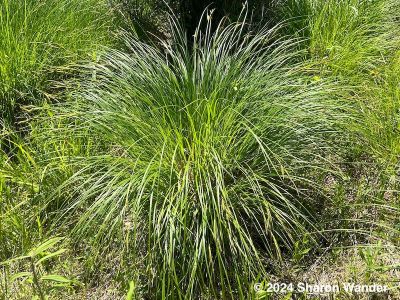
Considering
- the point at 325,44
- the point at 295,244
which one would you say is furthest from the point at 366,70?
the point at 295,244

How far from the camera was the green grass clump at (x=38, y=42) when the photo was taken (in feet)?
8.69

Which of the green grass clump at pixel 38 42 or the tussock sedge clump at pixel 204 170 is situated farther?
the green grass clump at pixel 38 42

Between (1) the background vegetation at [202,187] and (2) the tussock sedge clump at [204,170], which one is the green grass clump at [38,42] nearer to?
(1) the background vegetation at [202,187]

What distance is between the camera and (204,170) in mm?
1744

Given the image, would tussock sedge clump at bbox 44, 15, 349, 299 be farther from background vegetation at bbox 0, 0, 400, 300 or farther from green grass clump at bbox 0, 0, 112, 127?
green grass clump at bbox 0, 0, 112, 127

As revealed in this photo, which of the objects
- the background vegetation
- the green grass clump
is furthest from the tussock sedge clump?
the green grass clump

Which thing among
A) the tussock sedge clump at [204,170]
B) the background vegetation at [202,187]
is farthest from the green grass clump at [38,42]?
the tussock sedge clump at [204,170]

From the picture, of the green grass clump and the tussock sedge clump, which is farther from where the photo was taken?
the green grass clump

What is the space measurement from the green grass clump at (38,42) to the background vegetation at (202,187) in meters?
0.02

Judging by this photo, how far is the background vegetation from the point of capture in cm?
171

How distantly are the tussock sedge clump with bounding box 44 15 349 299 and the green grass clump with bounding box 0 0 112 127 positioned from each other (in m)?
0.61

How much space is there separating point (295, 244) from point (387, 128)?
2.87 feet

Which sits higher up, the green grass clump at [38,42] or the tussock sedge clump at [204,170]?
the green grass clump at [38,42]

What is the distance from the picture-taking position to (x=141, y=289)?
176 centimetres
